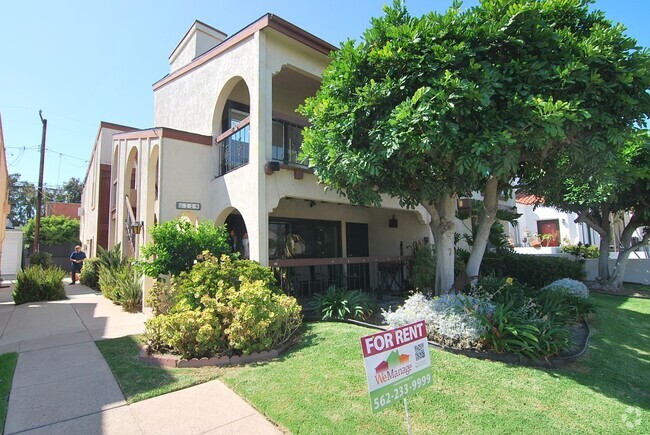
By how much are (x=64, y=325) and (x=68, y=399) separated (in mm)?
4472

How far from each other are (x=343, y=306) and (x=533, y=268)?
8185 millimetres

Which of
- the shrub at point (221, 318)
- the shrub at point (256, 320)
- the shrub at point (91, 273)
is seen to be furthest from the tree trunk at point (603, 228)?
the shrub at point (91, 273)

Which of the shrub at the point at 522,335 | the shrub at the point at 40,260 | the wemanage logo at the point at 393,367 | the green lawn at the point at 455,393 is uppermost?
the shrub at the point at 40,260

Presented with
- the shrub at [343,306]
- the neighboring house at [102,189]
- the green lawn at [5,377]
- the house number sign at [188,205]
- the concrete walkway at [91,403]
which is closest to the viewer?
the concrete walkway at [91,403]

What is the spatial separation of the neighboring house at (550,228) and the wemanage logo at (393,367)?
20.2m

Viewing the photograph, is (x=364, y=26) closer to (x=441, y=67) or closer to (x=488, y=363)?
(x=441, y=67)

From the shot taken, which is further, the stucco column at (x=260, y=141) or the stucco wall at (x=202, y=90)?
the stucco wall at (x=202, y=90)

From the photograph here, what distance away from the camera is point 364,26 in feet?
19.7

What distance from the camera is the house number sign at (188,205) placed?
8.42 m

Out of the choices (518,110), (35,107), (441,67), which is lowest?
(518,110)

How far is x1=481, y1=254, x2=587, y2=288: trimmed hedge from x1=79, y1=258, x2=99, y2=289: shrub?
49.0ft

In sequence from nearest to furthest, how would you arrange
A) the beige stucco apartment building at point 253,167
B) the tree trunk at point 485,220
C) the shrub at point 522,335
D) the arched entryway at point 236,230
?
the shrub at point 522,335 → the tree trunk at point 485,220 → the beige stucco apartment building at point 253,167 → the arched entryway at point 236,230

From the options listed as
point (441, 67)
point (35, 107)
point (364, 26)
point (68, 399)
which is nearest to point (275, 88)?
point (364, 26)

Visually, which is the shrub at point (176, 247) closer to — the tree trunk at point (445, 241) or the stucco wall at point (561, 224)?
the tree trunk at point (445, 241)
